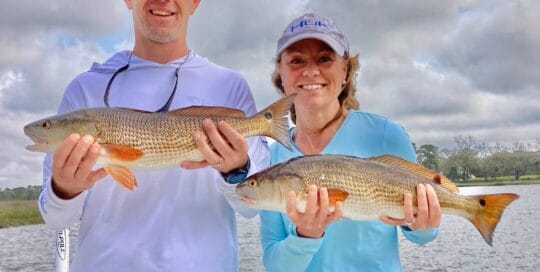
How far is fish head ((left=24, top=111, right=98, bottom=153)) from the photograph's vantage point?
3.25 meters

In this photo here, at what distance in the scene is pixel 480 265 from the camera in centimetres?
2841

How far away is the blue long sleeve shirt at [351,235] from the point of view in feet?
11.6

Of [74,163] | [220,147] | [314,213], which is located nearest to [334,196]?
[314,213]

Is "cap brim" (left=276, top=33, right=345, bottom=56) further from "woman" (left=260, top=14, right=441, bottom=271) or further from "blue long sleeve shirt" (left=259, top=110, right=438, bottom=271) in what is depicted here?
"blue long sleeve shirt" (left=259, top=110, right=438, bottom=271)

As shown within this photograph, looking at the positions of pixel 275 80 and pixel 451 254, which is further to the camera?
pixel 451 254

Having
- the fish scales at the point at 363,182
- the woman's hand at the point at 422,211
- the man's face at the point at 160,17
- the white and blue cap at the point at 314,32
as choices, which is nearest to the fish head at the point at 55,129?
the man's face at the point at 160,17

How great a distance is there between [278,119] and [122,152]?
3.29 feet

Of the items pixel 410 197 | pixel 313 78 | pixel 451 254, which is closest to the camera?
pixel 410 197

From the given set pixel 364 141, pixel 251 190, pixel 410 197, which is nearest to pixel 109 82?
pixel 251 190

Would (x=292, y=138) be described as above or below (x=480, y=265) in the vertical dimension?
above

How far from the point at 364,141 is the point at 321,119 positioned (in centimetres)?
36

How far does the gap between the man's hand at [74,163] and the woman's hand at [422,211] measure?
72.1 inches

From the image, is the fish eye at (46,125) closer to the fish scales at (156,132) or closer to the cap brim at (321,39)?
the fish scales at (156,132)

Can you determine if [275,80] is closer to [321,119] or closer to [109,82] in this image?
[321,119]
